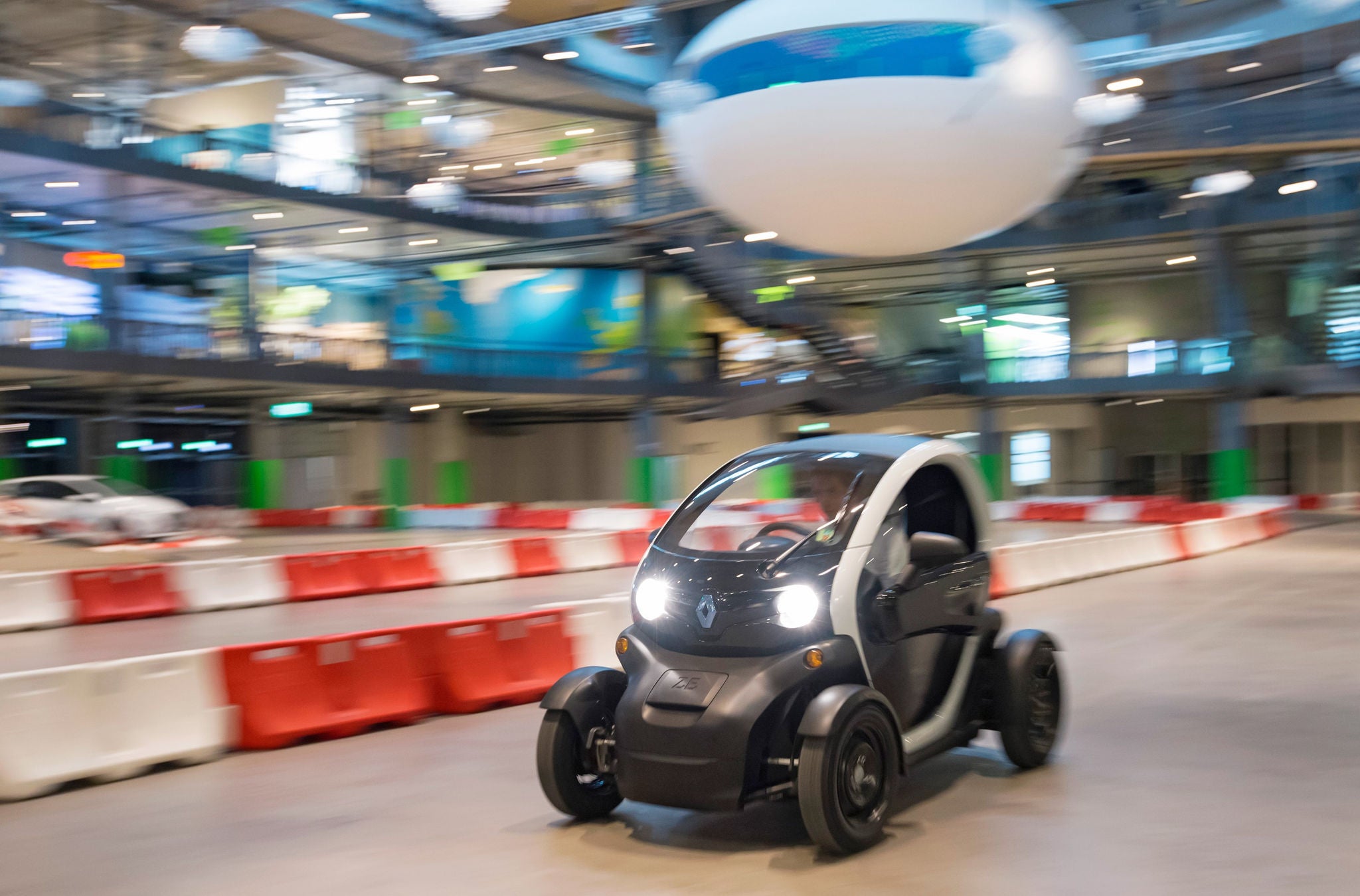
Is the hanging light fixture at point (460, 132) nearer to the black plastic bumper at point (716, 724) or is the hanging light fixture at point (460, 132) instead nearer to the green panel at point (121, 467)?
the green panel at point (121, 467)

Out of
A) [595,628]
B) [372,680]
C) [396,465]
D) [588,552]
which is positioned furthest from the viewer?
[396,465]

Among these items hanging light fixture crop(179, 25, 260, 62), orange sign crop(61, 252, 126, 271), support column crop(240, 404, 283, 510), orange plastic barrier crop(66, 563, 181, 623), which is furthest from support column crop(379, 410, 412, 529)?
orange plastic barrier crop(66, 563, 181, 623)

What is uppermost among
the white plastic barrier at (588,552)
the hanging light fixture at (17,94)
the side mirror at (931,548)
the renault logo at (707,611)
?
the hanging light fixture at (17,94)

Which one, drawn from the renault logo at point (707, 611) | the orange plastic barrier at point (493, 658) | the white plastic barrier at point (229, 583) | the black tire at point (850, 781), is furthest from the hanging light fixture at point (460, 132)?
the black tire at point (850, 781)

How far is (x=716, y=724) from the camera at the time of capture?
18.9 feet

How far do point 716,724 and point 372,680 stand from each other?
4.46m

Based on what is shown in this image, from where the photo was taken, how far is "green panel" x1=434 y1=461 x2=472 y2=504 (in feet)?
148

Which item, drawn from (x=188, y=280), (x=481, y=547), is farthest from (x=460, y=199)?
(x=481, y=547)

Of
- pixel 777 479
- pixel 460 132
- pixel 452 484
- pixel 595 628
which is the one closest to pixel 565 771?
pixel 777 479

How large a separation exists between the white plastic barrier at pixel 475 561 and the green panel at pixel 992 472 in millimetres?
25381

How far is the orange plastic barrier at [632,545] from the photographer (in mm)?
22719

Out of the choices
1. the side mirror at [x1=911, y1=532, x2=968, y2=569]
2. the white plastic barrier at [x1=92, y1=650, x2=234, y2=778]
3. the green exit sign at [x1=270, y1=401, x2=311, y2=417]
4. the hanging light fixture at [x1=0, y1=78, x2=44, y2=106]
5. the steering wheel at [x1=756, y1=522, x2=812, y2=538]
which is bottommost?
the white plastic barrier at [x1=92, y1=650, x2=234, y2=778]

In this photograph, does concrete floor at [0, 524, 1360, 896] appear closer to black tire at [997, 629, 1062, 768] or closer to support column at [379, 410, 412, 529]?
black tire at [997, 629, 1062, 768]

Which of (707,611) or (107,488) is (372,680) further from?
(107,488)
